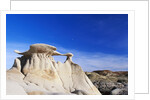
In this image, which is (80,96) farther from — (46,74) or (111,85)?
(111,85)

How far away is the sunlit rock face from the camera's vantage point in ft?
33.0

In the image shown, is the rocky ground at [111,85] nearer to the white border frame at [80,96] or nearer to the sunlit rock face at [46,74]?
the sunlit rock face at [46,74]

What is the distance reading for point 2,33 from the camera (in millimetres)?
7672

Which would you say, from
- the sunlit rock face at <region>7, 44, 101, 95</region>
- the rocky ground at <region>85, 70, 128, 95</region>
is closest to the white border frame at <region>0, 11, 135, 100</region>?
the sunlit rock face at <region>7, 44, 101, 95</region>

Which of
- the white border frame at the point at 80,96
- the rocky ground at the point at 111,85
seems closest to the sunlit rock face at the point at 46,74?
the white border frame at the point at 80,96

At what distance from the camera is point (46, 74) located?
11281 mm

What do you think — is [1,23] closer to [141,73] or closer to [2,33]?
[2,33]

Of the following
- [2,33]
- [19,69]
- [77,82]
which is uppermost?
[2,33]

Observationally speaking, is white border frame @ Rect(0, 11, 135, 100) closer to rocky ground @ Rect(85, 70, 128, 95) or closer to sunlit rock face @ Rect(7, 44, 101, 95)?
sunlit rock face @ Rect(7, 44, 101, 95)

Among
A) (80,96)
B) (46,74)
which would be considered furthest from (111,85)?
(80,96)

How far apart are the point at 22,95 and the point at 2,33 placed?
2.83 meters

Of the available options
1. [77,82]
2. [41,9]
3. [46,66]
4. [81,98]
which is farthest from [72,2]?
[77,82]

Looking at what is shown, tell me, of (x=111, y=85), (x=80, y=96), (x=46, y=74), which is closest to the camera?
(x=80, y=96)

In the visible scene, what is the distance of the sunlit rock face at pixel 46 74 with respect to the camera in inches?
396
